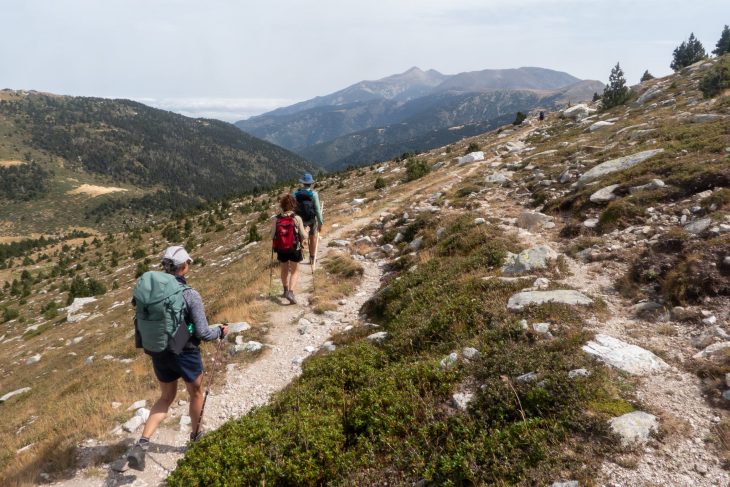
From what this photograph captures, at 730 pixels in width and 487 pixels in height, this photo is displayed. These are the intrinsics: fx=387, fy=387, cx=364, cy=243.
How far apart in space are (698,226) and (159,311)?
10.6 m

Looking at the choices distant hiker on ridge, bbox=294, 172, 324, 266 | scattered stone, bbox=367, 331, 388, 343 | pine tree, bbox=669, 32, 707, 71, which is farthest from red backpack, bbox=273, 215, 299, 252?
pine tree, bbox=669, 32, 707, 71

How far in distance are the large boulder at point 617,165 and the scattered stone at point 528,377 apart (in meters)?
11.1

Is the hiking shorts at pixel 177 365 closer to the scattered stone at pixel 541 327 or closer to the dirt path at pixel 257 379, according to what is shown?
the dirt path at pixel 257 379

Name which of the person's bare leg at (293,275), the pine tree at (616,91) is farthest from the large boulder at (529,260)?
the pine tree at (616,91)

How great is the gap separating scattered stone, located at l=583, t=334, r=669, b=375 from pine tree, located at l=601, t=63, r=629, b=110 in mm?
38469

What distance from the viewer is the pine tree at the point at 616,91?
119 ft

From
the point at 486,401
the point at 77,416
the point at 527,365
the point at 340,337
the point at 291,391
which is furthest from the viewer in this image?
the point at 340,337

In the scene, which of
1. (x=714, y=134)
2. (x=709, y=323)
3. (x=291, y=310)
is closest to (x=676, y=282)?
(x=709, y=323)

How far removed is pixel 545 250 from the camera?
9609 millimetres

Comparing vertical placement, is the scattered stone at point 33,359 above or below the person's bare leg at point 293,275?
below

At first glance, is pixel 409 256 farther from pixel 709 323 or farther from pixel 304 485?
pixel 304 485

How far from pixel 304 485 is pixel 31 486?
430 cm

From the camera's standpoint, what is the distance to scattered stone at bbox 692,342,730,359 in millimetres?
5219

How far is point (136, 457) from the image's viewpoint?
568 cm
